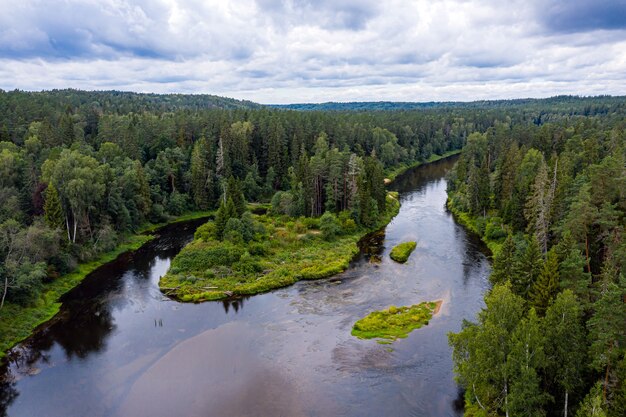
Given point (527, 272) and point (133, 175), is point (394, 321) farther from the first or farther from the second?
point (133, 175)

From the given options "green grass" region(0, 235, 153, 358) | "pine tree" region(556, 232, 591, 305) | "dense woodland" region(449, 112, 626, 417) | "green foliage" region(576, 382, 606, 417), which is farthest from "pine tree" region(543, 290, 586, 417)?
"green grass" region(0, 235, 153, 358)

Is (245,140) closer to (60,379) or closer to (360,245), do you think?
(360,245)

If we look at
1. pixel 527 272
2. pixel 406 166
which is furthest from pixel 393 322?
pixel 406 166

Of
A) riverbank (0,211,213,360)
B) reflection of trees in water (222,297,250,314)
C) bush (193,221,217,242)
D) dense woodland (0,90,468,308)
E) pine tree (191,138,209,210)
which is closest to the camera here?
riverbank (0,211,213,360)

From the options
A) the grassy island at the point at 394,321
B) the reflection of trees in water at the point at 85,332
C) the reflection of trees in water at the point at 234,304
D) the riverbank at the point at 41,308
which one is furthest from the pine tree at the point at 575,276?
the riverbank at the point at 41,308

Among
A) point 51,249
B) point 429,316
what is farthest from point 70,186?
point 429,316

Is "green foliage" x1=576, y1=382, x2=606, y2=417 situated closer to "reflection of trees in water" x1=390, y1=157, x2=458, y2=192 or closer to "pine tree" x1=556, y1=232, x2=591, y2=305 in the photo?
"pine tree" x1=556, y1=232, x2=591, y2=305
